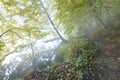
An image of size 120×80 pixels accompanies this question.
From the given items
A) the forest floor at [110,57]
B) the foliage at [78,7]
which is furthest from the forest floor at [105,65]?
the foliage at [78,7]

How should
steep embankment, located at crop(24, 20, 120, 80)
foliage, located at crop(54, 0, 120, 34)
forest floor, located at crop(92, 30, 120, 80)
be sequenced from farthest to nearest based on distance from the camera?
foliage, located at crop(54, 0, 120, 34) → steep embankment, located at crop(24, 20, 120, 80) → forest floor, located at crop(92, 30, 120, 80)

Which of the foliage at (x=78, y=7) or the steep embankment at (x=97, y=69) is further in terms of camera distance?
the foliage at (x=78, y=7)

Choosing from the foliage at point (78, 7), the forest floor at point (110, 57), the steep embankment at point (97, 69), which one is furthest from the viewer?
the foliage at point (78, 7)

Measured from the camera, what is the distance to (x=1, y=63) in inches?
394

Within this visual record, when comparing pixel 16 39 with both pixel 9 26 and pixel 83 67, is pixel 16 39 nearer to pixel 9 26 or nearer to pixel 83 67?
pixel 9 26

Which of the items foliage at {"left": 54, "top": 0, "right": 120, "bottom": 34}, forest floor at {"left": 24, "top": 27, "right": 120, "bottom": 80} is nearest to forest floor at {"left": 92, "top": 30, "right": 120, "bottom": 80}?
forest floor at {"left": 24, "top": 27, "right": 120, "bottom": 80}

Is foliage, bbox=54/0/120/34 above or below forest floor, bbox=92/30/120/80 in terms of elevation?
above

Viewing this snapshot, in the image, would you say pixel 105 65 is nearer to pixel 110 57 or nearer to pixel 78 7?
pixel 110 57

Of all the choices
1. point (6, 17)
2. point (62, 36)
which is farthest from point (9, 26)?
point (62, 36)

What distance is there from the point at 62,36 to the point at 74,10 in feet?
13.1

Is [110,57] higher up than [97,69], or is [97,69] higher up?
[110,57]

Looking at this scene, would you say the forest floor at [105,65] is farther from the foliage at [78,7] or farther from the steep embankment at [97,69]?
the foliage at [78,7]

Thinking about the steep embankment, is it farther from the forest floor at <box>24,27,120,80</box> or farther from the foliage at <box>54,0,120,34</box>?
the foliage at <box>54,0,120,34</box>

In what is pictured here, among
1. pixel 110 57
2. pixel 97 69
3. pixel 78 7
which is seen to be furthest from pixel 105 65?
pixel 78 7
